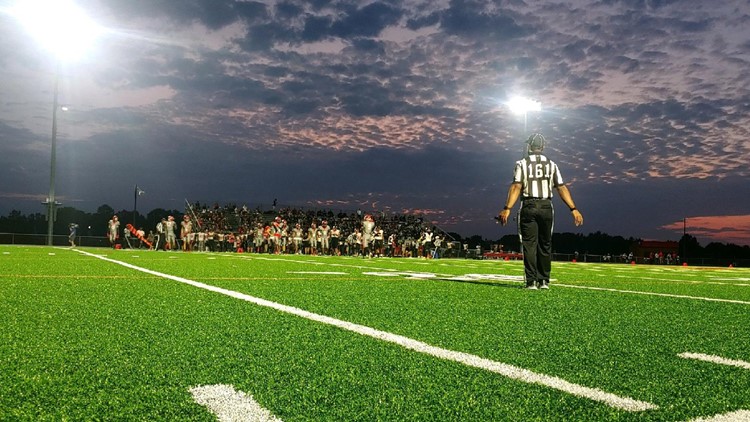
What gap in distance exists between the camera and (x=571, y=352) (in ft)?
10.7

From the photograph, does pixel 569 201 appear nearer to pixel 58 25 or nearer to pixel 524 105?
pixel 524 105

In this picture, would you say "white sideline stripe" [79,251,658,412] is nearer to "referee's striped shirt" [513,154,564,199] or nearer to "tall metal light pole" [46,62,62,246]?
"referee's striped shirt" [513,154,564,199]

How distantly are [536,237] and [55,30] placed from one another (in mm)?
32617

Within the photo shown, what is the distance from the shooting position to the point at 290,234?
128ft

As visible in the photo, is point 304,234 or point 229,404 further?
point 304,234

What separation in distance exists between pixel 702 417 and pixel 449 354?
4.09 feet

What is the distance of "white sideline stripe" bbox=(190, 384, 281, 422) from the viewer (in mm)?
2016

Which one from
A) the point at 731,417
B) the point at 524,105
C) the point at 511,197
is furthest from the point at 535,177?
the point at 524,105

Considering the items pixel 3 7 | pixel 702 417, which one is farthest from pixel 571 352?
pixel 3 7

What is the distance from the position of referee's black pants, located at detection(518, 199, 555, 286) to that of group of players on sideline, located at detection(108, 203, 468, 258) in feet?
60.6

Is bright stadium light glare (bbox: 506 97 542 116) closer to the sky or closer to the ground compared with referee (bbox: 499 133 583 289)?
closer to the sky

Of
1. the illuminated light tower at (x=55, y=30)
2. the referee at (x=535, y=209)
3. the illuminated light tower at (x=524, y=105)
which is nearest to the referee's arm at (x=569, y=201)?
the referee at (x=535, y=209)

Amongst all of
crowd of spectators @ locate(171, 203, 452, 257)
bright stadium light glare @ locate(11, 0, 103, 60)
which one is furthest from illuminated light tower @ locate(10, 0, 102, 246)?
crowd of spectators @ locate(171, 203, 452, 257)

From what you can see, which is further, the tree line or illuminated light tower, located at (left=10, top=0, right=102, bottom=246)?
the tree line
